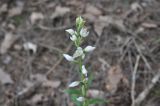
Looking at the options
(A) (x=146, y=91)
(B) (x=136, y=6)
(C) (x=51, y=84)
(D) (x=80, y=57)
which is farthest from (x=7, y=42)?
(D) (x=80, y=57)

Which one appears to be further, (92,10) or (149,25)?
(92,10)

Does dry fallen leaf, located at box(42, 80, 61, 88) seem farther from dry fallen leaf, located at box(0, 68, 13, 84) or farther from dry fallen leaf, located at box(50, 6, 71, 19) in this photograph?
dry fallen leaf, located at box(50, 6, 71, 19)

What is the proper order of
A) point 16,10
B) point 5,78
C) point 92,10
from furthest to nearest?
point 16,10 < point 92,10 < point 5,78

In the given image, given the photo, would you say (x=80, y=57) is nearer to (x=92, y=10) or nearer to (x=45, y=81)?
(x=45, y=81)

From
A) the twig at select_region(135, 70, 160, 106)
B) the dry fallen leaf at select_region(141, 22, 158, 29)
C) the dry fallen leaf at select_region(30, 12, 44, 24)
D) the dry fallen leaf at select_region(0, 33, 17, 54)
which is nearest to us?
the twig at select_region(135, 70, 160, 106)

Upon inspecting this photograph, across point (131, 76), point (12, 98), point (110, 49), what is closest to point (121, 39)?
Result: point (110, 49)

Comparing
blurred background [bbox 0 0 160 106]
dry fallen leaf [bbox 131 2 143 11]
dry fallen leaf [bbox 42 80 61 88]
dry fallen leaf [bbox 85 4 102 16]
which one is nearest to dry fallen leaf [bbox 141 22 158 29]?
blurred background [bbox 0 0 160 106]

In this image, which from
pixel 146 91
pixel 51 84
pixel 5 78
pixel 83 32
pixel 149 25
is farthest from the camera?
pixel 149 25

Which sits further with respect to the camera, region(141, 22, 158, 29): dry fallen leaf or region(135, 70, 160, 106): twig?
region(141, 22, 158, 29): dry fallen leaf
